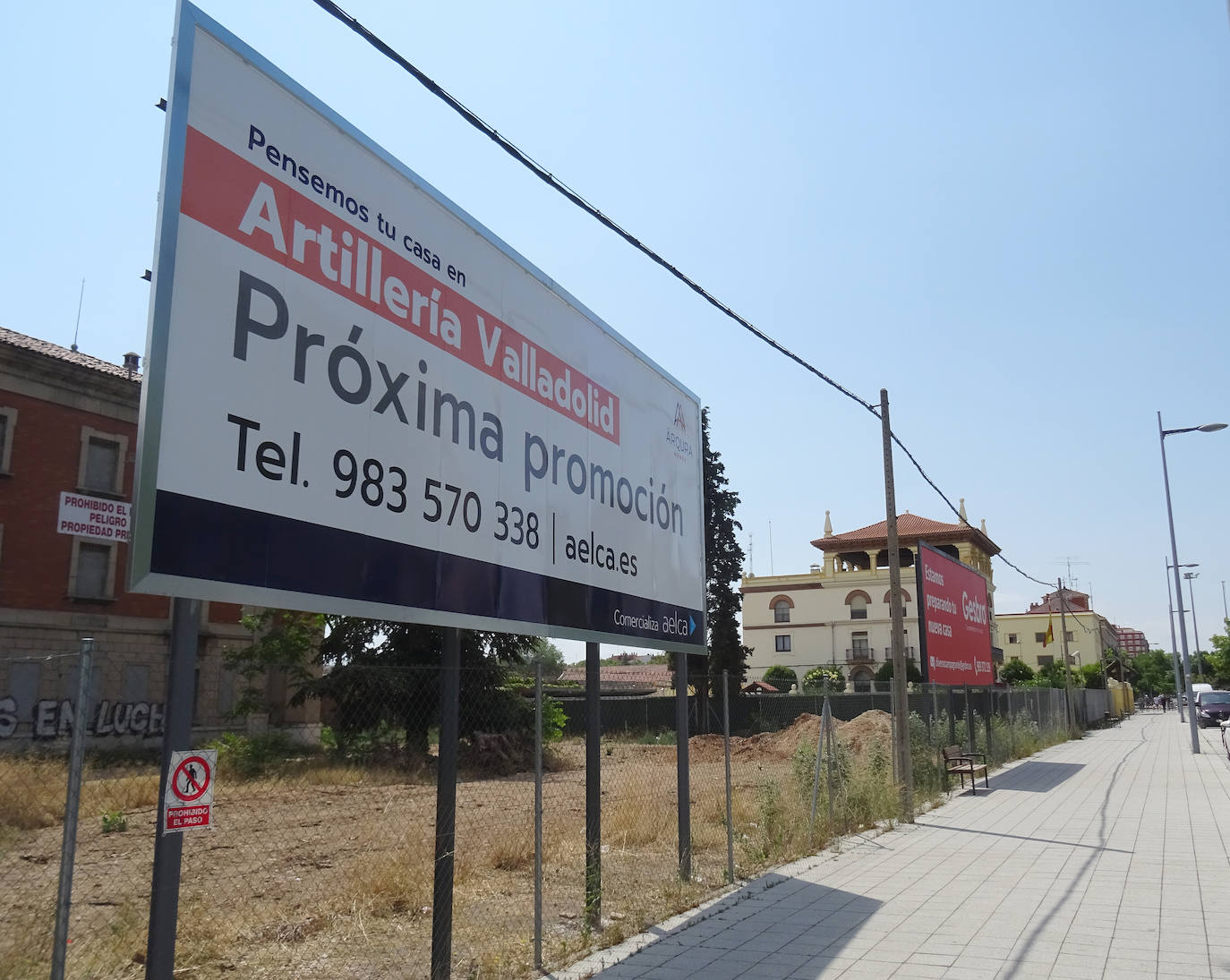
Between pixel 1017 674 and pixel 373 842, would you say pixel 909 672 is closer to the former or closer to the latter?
pixel 1017 674

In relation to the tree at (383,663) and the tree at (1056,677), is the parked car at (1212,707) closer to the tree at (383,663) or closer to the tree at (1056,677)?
the tree at (1056,677)

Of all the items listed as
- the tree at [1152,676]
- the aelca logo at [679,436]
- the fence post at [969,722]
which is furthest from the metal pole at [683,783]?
the tree at [1152,676]

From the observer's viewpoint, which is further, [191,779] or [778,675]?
[778,675]

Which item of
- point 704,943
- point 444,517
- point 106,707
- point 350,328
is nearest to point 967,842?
point 704,943

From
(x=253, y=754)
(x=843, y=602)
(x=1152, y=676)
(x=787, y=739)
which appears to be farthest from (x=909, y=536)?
(x=1152, y=676)

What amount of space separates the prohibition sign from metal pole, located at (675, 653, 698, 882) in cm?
615

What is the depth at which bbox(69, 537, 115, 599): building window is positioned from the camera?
28500mm

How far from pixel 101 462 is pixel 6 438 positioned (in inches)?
110

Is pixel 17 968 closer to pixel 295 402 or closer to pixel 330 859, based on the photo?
pixel 295 402

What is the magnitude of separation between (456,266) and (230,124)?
2.10 metres

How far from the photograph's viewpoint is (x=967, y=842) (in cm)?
1230

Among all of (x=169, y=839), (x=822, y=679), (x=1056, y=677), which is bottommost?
(x=169, y=839)

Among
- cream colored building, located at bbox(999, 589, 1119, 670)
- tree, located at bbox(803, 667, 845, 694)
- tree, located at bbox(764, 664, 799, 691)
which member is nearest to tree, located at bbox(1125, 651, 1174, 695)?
cream colored building, located at bbox(999, 589, 1119, 670)

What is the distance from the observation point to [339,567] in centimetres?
535
